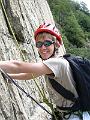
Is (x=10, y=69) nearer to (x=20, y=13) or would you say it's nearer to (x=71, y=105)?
(x=71, y=105)

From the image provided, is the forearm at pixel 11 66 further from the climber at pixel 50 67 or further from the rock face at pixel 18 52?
the rock face at pixel 18 52

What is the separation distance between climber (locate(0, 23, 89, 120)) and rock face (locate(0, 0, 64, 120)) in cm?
66

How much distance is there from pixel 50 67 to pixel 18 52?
335 centimetres

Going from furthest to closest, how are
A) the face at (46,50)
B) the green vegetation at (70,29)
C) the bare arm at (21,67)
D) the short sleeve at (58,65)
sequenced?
the green vegetation at (70,29) < the face at (46,50) < the short sleeve at (58,65) < the bare arm at (21,67)

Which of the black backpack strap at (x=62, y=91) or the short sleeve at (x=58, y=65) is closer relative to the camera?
the short sleeve at (x=58, y=65)

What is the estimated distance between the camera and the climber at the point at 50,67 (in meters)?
4.16

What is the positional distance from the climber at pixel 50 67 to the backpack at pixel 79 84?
5cm

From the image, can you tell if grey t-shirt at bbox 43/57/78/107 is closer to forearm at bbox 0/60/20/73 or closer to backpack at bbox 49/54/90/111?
backpack at bbox 49/54/90/111

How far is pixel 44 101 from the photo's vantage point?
7.83m

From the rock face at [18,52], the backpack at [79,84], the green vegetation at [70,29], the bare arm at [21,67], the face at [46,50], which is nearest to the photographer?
the bare arm at [21,67]

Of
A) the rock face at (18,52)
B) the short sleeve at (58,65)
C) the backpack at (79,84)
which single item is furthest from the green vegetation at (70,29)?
the short sleeve at (58,65)

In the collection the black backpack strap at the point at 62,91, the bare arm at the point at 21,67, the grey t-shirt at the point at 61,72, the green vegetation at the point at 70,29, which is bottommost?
the green vegetation at the point at 70,29

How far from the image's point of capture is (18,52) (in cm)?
755

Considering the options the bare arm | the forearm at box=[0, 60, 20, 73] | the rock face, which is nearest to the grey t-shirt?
the bare arm
